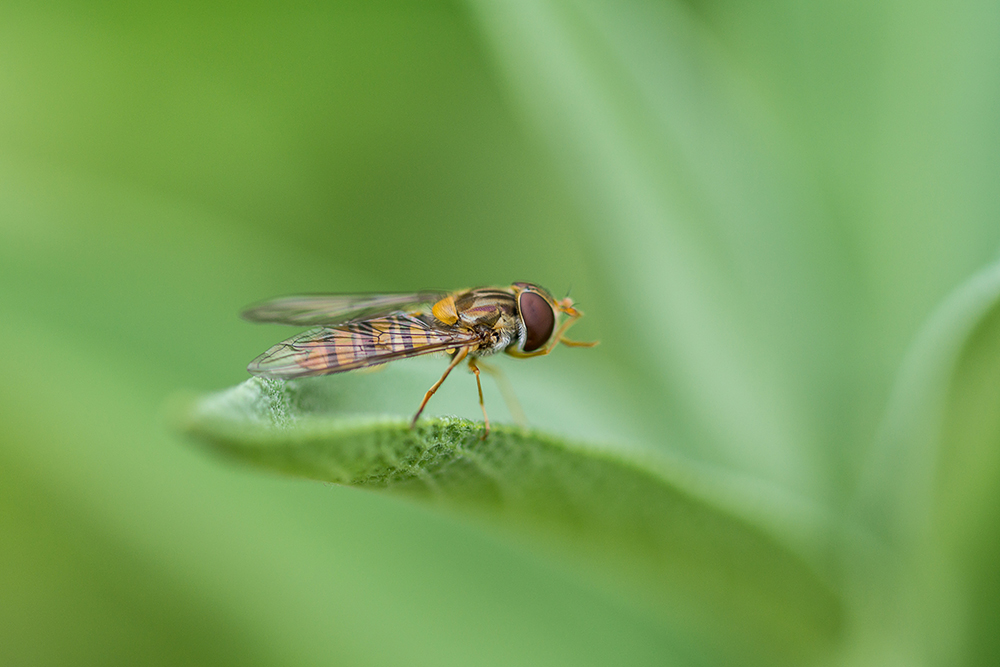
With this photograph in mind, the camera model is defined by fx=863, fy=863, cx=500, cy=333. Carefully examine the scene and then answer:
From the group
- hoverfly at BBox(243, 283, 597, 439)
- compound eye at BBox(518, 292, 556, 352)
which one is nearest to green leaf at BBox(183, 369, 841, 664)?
hoverfly at BBox(243, 283, 597, 439)

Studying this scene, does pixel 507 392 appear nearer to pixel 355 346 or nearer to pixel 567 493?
pixel 355 346

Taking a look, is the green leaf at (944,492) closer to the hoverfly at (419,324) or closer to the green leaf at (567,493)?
the green leaf at (567,493)

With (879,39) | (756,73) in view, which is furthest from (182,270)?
(879,39)

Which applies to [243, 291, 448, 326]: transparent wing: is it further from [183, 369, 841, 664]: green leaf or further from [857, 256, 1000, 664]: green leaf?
[857, 256, 1000, 664]: green leaf

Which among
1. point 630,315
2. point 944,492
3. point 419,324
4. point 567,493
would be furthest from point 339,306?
point 944,492

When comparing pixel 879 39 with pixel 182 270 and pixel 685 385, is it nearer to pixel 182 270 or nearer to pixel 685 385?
pixel 685 385

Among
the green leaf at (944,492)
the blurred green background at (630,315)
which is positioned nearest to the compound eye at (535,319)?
the blurred green background at (630,315)

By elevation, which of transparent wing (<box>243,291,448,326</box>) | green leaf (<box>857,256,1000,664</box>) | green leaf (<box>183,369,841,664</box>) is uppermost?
transparent wing (<box>243,291,448,326</box>)
